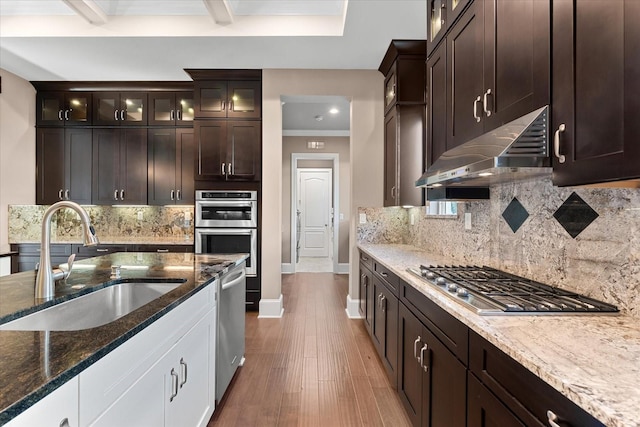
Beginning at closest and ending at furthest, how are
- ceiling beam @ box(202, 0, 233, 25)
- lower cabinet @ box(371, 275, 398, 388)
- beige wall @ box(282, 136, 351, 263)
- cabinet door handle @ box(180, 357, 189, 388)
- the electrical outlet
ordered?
1. cabinet door handle @ box(180, 357, 189, 388)
2. lower cabinet @ box(371, 275, 398, 388)
3. the electrical outlet
4. ceiling beam @ box(202, 0, 233, 25)
5. beige wall @ box(282, 136, 351, 263)

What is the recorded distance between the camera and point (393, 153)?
342 cm

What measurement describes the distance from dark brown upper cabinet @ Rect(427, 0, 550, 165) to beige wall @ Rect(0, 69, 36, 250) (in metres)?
5.01

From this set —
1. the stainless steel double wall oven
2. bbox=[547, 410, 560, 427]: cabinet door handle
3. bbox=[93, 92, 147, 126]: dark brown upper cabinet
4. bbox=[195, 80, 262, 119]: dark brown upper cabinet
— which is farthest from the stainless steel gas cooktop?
bbox=[93, 92, 147, 126]: dark brown upper cabinet

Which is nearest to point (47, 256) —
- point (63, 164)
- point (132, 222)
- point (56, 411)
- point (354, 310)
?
point (56, 411)

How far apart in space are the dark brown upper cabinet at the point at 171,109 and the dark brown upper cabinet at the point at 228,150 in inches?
18.3

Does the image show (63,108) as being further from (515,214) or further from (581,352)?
(581,352)

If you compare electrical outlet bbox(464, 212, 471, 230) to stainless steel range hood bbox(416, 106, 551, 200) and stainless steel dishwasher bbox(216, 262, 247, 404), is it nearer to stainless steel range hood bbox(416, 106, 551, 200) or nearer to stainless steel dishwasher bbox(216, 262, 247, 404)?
stainless steel range hood bbox(416, 106, 551, 200)

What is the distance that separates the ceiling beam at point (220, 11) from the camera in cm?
281

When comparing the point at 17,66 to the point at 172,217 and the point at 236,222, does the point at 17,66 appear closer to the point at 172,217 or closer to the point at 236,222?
the point at 172,217

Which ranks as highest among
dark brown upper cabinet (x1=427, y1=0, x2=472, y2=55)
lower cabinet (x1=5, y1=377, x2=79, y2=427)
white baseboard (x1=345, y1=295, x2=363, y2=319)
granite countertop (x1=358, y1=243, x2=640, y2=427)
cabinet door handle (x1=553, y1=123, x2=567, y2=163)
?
dark brown upper cabinet (x1=427, y1=0, x2=472, y2=55)

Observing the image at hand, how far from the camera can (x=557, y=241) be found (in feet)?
4.82

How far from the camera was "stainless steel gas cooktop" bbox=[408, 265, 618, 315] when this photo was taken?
3.71 ft

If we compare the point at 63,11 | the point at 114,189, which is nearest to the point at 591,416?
the point at 63,11

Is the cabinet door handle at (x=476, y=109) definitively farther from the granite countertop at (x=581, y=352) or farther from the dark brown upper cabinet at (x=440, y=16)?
the granite countertop at (x=581, y=352)
